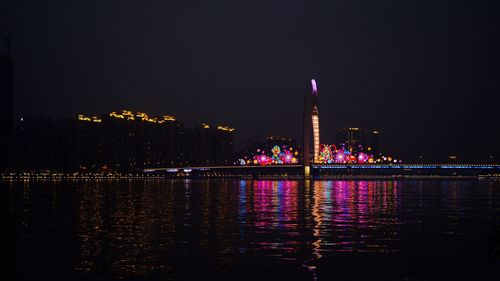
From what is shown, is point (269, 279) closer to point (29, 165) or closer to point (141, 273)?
point (141, 273)

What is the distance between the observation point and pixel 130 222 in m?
33.9

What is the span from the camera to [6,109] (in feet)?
544

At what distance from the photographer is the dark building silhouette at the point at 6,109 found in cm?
15700

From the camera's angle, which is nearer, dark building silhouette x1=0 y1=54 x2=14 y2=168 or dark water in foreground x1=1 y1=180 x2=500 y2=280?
dark water in foreground x1=1 y1=180 x2=500 y2=280

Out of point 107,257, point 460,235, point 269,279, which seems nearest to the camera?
point 269,279

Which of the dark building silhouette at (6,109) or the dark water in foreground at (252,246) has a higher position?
the dark building silhouette at (6,109)

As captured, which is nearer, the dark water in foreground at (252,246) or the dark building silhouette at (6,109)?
the dark water in foreground at (252,246)

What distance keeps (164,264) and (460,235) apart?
46.2 feet

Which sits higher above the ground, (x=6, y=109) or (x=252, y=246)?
(x=6, y=109)

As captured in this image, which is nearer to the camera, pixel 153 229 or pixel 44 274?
pixel 44 274

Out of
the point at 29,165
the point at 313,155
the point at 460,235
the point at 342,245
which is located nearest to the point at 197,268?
the point at 342,245

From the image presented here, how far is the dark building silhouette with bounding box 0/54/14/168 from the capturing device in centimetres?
15700

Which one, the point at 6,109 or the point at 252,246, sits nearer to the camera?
the point at 252,246

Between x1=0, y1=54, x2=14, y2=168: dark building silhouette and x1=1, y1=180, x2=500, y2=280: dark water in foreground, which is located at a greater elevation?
x1=0, y1=54, x2=14, y2=168: dark building silhouette
